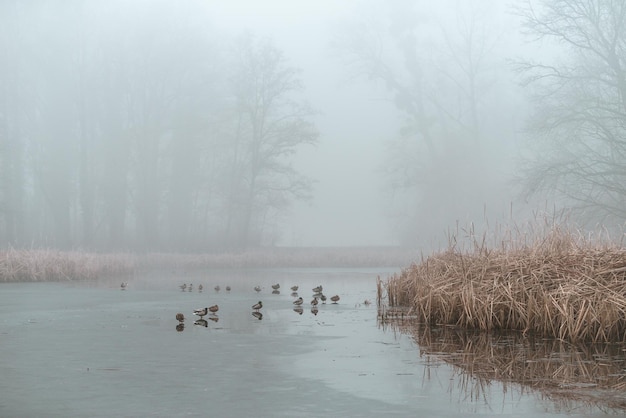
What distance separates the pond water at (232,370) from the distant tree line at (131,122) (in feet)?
73.4

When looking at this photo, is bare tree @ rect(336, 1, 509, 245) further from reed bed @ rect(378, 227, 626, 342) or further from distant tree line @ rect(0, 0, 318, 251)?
reed bed @ rect(378, 227, 626, 342)

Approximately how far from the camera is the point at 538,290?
24.6 feet

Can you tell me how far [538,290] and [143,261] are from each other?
62.1 feet

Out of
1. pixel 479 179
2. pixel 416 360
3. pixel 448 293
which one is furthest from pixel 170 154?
pixel 416 360

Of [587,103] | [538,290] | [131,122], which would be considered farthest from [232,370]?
[131,122]

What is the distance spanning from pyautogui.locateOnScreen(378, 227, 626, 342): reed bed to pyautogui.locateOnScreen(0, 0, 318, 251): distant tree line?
75.2 feet

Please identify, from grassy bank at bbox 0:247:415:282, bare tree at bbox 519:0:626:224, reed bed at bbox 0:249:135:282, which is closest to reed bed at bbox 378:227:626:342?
reed bed at bbox 0:249:135:282

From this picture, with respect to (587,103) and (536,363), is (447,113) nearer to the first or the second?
(587,103)

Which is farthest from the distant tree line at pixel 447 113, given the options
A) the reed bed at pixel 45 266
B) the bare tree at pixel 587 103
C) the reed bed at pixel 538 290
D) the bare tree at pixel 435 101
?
the reed bed at pixel 538 290

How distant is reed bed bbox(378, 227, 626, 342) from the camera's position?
692 cm

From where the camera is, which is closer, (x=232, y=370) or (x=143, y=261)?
(x=232, y=370)

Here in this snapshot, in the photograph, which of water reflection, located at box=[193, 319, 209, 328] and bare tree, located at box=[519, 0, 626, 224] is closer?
water reflection, located at box=[193, 319, 209, 328]

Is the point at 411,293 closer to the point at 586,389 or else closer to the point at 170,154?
the point at 586,389

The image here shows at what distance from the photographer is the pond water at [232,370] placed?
4.10 meters
